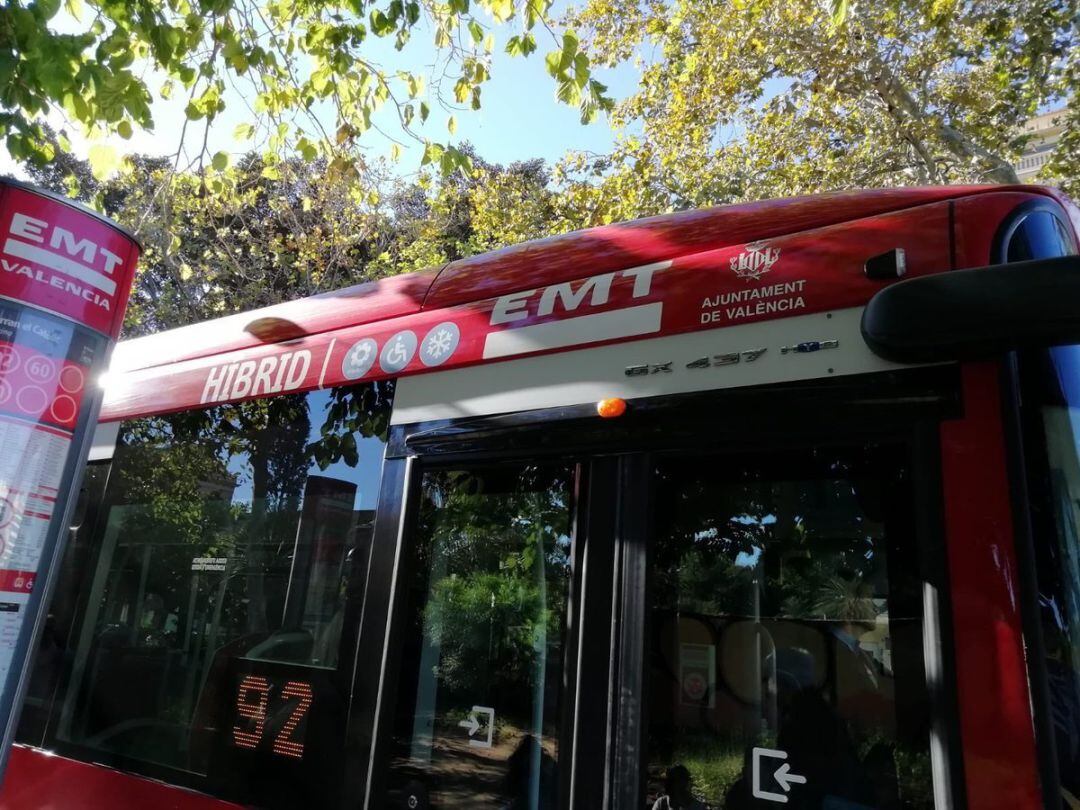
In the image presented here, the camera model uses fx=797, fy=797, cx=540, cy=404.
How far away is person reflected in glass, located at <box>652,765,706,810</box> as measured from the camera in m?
1.98

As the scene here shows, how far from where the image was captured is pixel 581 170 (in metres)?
12.1

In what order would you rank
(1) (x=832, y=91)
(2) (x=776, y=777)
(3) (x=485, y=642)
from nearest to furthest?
(2) (x=776, y=777) → (3) (x=485, y=642) → (1) (x=832, y=91)

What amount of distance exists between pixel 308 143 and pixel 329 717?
4207 mm

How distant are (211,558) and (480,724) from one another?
1.49 metres

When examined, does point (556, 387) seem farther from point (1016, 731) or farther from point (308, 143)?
point (308, 143)

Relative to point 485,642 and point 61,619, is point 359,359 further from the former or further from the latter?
point 61,619

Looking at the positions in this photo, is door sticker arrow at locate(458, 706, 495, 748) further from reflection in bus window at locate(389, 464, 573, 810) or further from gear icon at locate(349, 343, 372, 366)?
gear icon at locate(349, 343, 372, 366)

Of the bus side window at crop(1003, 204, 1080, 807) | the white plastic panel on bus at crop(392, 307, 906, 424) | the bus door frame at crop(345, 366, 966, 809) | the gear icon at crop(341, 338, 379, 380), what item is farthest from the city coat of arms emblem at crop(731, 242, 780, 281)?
the gear icon at crop(341, 338, 379, 380)

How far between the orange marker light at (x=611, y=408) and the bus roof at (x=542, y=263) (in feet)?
1.83

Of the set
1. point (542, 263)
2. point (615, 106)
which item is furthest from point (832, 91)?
point (542, 263)

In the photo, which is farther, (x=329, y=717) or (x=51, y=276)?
(x=329, y=717)

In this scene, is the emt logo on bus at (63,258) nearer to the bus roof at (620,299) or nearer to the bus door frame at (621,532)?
the bus roof at (620,299)

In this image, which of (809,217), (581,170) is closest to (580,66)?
(809,217)

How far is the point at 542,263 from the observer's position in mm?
2967
